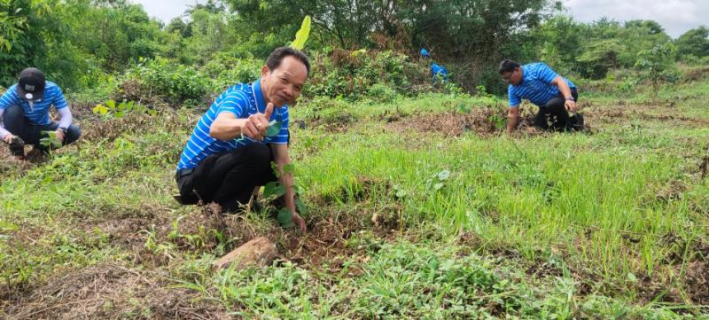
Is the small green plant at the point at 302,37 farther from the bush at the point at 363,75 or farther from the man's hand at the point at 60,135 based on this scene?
the bush at the point at 363,75

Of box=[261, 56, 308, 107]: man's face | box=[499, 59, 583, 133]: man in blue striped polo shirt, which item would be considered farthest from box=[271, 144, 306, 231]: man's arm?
box=[499, 59, 583, 133]: man in blue striped polo shirt

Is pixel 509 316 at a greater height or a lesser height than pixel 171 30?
lesser

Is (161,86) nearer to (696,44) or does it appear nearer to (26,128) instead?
(26,128)

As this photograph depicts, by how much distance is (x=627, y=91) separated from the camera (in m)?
15.5

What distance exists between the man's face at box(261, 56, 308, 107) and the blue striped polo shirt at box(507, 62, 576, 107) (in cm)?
397

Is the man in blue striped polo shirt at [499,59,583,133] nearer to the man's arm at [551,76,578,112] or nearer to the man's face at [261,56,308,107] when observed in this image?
the man's arm at [551,76,578,112]

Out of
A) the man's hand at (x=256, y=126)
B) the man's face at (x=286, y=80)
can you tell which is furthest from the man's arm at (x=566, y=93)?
the man's hand at (x=256, y=126)

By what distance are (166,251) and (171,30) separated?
120 ft

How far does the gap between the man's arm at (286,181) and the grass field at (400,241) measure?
0.40 feet

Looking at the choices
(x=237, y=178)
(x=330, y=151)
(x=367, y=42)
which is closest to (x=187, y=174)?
(x=237, y=178)

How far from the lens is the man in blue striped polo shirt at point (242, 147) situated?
2.29 metres

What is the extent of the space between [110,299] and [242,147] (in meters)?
0.98

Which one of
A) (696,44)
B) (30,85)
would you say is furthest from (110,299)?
(696,44)

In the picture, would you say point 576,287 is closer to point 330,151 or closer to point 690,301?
point 690,301
